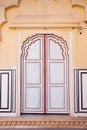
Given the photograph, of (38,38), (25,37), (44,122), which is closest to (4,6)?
(25,37)

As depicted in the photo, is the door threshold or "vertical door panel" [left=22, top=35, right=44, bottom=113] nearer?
the door threshold

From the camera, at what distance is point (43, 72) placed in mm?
8258

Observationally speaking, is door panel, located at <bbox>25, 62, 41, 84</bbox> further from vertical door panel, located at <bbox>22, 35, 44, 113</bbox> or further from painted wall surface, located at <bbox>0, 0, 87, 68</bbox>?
painted wall surface, located at <bbox>0, 0, 87, 68</bbox>

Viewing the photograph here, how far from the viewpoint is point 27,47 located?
8281 millimetres

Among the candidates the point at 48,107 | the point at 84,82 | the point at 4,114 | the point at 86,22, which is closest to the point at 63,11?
the point at 86,22

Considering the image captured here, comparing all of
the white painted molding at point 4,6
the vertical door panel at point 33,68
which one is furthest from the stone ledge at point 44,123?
the white painted molding at point 4,6

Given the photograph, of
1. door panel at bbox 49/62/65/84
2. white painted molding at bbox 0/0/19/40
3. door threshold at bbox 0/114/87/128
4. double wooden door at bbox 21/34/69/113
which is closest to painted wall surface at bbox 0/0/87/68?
white painted molding at bbox 0/0/19/40

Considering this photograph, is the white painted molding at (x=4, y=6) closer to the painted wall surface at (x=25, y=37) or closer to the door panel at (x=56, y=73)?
the painted wall surface at (x=25, y=37)

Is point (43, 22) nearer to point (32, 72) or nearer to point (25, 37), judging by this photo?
point (25, 37)

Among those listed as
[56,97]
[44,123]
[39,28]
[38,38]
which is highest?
[39,28]

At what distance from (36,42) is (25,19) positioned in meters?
0.62

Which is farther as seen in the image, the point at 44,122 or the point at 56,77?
the point at 56,77

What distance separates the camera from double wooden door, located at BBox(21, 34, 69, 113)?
8.23 meters

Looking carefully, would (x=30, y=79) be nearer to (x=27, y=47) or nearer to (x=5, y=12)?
(x=27, y=47)
